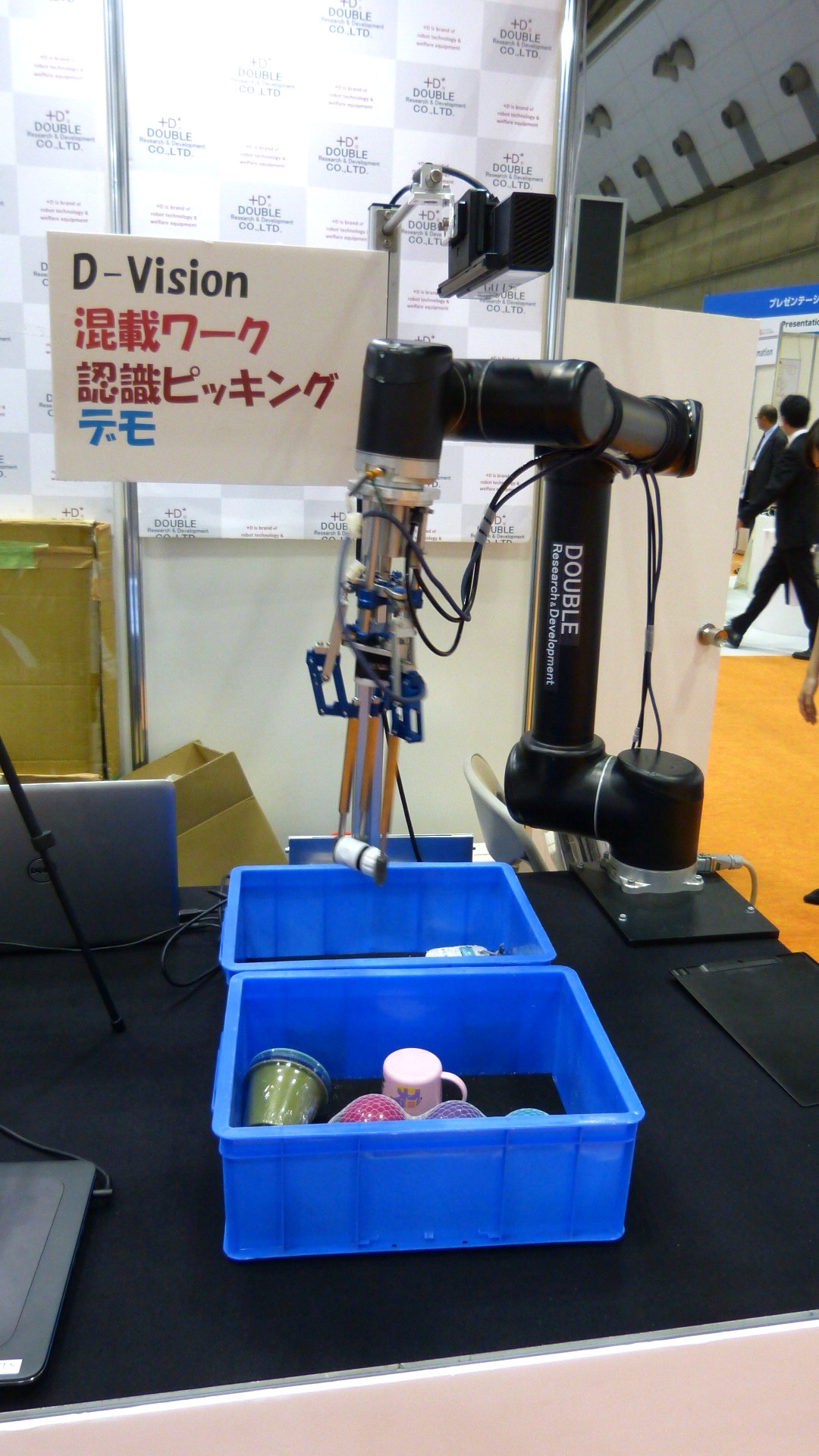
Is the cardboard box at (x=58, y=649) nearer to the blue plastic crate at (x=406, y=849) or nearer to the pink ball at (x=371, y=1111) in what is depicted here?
the blue plastic crate at (x=406, y=849)

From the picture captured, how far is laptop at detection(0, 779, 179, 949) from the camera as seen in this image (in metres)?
1.12

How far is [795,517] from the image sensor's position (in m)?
4.91

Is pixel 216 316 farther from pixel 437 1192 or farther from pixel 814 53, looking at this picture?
pixel 814 53

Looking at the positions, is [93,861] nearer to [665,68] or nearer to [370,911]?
[370,911]

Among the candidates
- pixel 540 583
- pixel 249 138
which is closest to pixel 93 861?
pixel 540 583

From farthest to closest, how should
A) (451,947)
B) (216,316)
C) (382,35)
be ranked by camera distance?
(382,35), (216,316), (451,947)

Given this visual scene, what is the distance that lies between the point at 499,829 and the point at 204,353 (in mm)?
952

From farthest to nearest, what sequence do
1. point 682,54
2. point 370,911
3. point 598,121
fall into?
point 598,121
point 682,54
point 370,911

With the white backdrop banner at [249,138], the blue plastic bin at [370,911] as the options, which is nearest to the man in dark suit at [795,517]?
the white backdrop banner at [249,138]

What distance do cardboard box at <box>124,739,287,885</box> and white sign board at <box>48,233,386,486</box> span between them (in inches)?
32.4

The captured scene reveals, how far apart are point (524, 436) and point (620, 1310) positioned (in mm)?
743

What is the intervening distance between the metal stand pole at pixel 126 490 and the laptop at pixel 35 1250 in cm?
144

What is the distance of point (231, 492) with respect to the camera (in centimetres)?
236

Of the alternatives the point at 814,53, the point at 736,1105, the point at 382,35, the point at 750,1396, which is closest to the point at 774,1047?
the point at 736,1105
